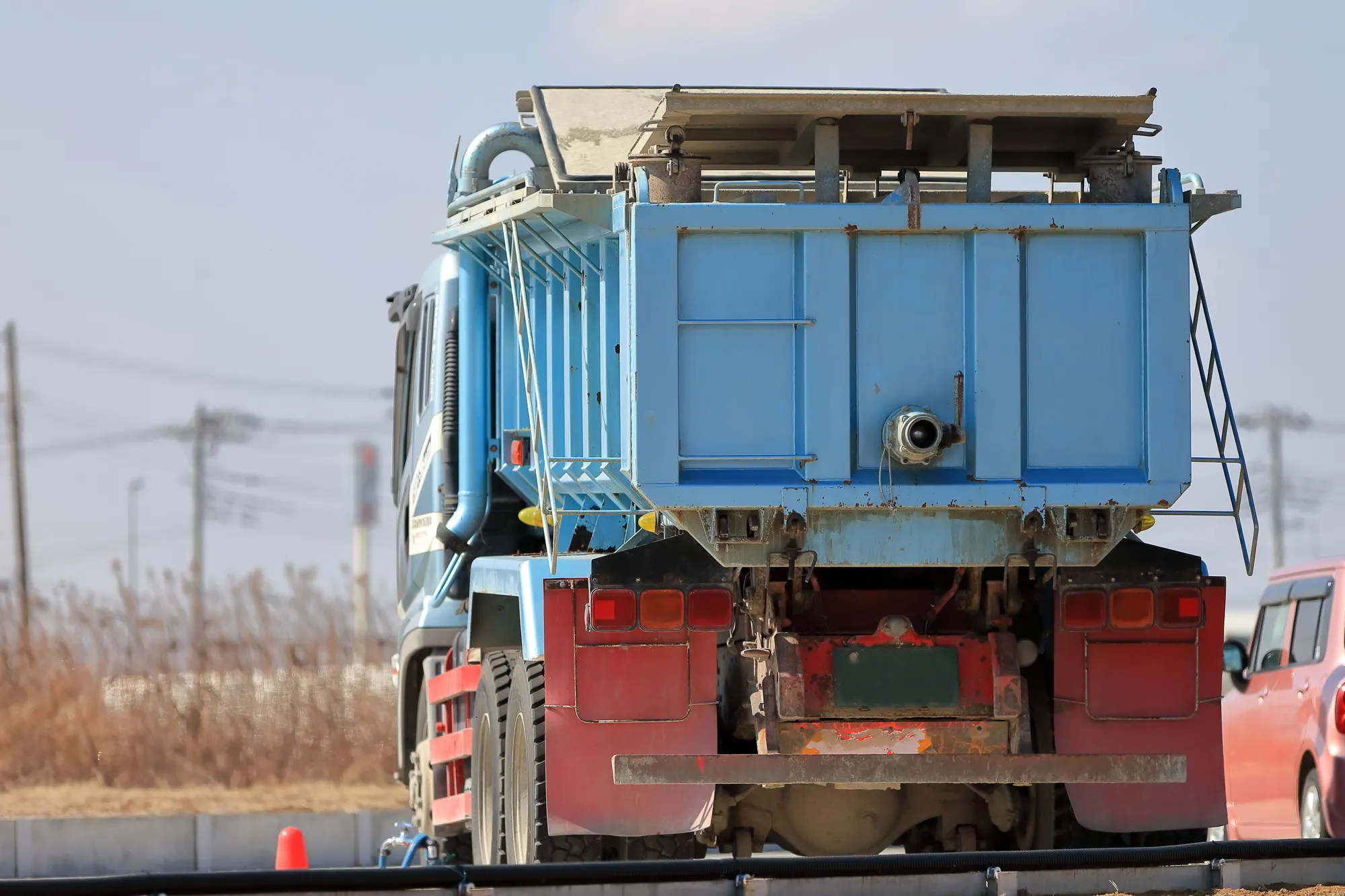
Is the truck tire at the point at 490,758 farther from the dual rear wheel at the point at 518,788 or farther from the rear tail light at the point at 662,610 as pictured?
the rear tail light at the point at 662,610

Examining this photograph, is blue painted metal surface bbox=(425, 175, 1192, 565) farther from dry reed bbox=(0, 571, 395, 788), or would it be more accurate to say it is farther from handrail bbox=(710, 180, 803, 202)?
dry reed bbox=(0, 571, 395, 788)

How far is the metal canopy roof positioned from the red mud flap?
234 centimetres

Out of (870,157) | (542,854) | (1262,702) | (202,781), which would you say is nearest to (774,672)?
(542,854)

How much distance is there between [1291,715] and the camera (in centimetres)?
1150

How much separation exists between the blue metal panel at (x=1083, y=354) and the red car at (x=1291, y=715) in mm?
3318

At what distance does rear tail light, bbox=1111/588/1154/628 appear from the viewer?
8.29 meters

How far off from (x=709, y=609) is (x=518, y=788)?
59.9 inches

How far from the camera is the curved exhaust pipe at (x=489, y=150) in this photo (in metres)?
11.1

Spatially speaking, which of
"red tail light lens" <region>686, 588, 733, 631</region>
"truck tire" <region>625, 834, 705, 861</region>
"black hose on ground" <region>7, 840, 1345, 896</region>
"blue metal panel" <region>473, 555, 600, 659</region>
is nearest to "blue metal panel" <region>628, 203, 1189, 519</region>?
"red tail light lens" <region>686, 588, 733, 631</region>

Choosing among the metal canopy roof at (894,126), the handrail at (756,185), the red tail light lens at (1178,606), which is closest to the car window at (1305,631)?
the red tail light lens at (1178,606)

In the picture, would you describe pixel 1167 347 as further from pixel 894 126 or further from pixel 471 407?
pixel 471 407

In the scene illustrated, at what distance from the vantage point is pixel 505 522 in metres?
11.0

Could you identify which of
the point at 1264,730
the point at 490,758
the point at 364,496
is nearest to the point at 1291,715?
the point at 1264,730

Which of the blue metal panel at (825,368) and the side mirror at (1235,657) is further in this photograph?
the side mirror at (1235,657)
